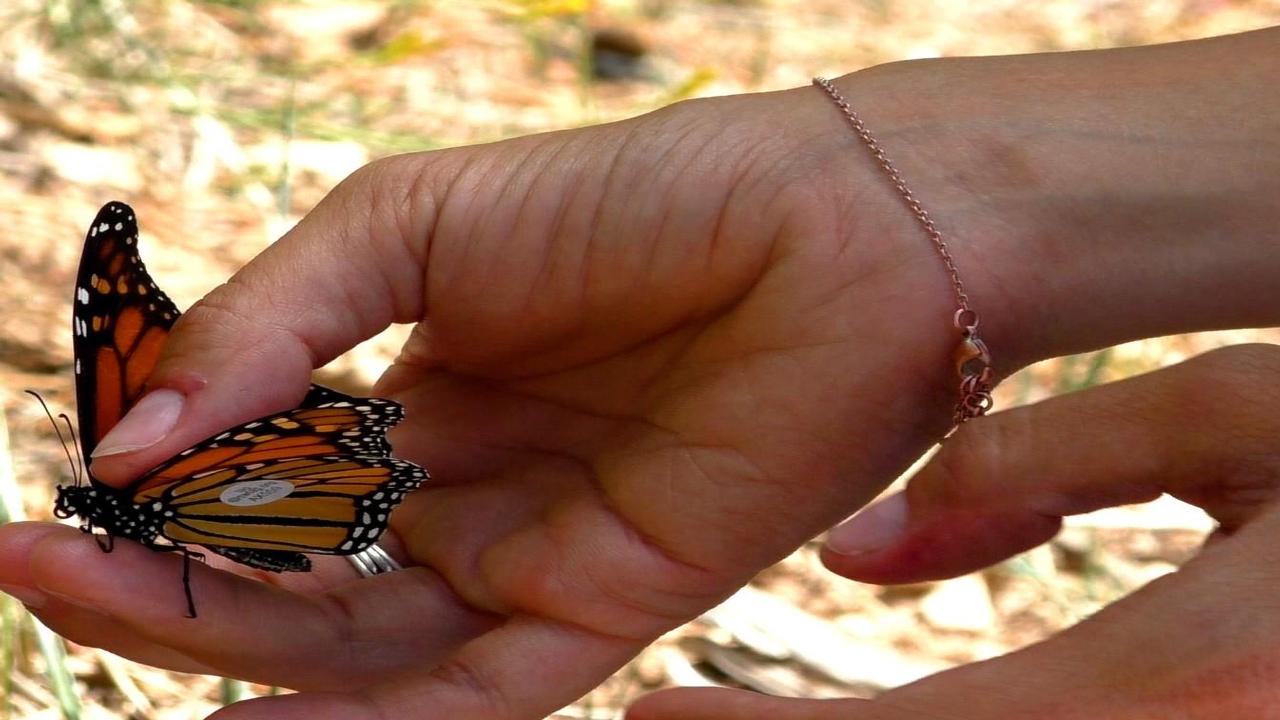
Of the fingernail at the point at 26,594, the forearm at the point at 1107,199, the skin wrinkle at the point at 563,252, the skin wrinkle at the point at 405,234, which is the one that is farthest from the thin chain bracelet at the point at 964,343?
the fingernail at the point at 26,594

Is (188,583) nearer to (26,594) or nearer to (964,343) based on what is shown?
(26,594)

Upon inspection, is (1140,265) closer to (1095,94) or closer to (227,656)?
(1095,94)

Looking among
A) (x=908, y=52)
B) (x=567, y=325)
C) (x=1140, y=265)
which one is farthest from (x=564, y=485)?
(x=908, y=52)

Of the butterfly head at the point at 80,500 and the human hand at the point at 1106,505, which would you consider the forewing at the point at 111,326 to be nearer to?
the butterfly head at the point at 80,500

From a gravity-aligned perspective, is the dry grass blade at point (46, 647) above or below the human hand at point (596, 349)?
below

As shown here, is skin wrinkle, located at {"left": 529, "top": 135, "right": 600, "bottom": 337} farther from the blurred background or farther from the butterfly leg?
the blurred background

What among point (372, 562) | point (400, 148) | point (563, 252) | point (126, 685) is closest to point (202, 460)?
point (372, 562)

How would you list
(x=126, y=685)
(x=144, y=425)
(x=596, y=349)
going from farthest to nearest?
(x=126, y=685), (x=596, y=349), (x=144, y=425)

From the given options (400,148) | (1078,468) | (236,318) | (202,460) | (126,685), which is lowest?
(126,685)
